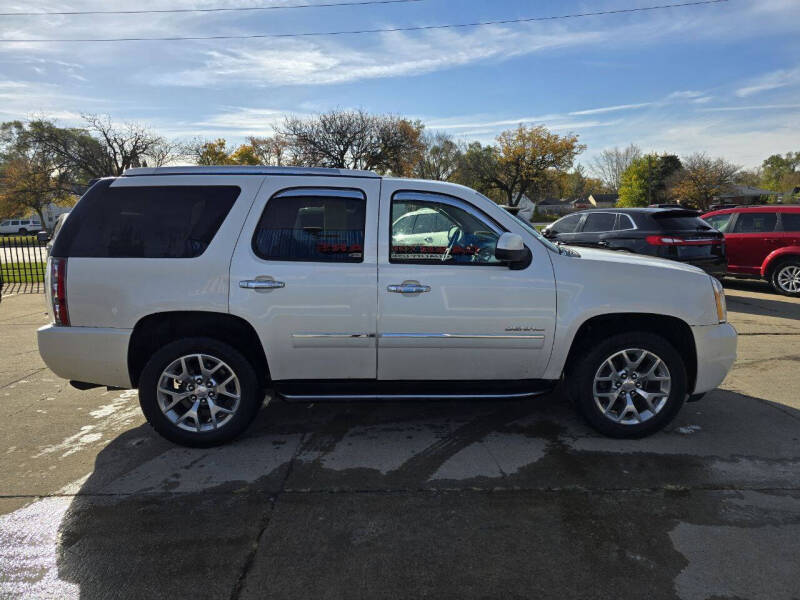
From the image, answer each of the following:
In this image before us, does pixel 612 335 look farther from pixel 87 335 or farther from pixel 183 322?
pixel 87 335

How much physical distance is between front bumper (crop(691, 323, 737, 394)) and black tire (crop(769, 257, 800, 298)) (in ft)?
27.6

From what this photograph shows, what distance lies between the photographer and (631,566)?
8.25 ft

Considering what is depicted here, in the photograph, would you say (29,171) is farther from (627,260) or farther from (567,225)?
(627,260)

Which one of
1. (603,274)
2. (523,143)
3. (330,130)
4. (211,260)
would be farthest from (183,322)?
(523,143)

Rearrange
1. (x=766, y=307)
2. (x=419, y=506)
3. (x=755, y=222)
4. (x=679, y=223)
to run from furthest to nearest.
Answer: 1. (x=755, y=222)
2. (x=766, y=307)
3. (x=679, y=223)
4. (x=419, y=506)

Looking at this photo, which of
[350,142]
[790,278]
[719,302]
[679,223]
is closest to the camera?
[719,302]

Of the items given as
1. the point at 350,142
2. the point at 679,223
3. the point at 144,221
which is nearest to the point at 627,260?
the point at 144,221

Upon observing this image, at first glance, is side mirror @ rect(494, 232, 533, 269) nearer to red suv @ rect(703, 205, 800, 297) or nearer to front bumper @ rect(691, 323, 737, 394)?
front bumper @ rect(691, 323, 737, 394)

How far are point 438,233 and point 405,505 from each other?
1867mm

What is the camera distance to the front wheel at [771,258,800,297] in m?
10.4

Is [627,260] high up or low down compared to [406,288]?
up

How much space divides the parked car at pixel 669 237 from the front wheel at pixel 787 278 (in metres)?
A: 2.33

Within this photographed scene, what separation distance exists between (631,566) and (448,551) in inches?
34.5

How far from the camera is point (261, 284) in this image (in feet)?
11.9
